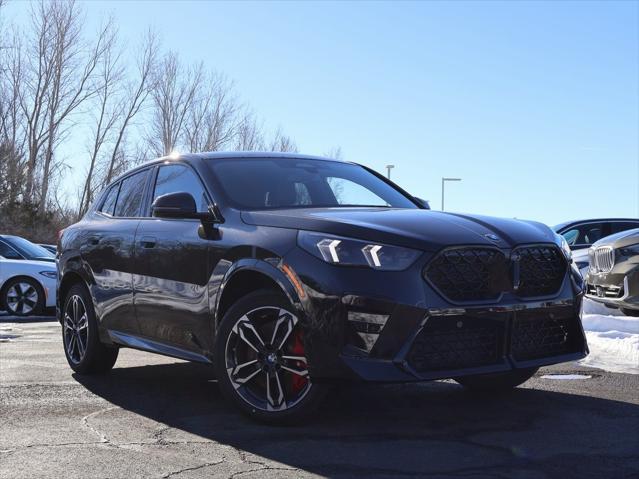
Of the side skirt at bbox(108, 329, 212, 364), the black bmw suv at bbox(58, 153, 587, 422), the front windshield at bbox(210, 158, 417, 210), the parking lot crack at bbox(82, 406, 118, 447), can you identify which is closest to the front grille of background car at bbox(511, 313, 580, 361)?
the black bmw suv at bbox(58, 153, 587, 422)

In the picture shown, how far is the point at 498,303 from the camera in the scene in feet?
14.6

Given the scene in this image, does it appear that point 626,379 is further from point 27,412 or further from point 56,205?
point 56,205

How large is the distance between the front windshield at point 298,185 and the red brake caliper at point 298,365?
99 centimetres

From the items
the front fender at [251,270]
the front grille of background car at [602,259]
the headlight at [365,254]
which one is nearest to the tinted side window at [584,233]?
the front grille of background car at [602,259]

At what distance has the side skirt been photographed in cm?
532

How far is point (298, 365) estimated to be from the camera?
4.57 metres

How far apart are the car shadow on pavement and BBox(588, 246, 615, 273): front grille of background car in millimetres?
4928

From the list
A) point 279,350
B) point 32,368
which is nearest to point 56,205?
point 32,368

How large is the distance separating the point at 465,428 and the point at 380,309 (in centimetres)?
92

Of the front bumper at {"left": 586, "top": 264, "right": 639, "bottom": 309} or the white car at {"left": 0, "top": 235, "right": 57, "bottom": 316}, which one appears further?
the white car at {"left": 0, "top": 235, "right": 57, "bottom": 316}

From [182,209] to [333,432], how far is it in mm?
1650

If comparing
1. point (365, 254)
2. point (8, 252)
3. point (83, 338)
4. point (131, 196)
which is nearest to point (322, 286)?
point (365, 254)

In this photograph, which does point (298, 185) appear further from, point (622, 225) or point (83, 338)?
point (622, 225)

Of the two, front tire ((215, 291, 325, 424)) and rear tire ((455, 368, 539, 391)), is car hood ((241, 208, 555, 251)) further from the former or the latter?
rear tire ((455, 368, 539, 391))
